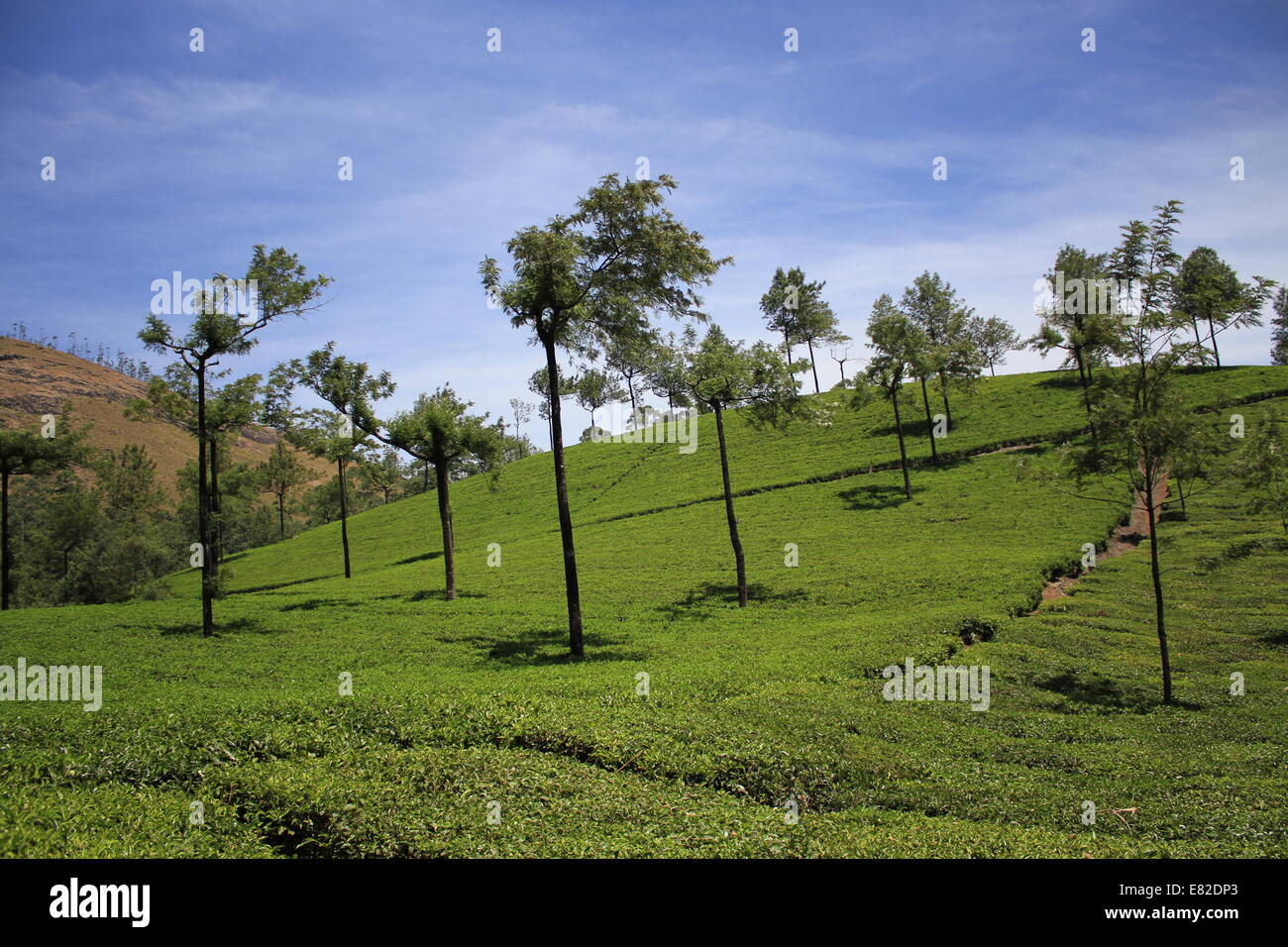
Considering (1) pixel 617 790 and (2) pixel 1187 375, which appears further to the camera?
(2) pixel 1187 375

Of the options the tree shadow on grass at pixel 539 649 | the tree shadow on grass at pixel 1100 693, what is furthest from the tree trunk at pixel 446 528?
the tree shadow on grass at pixel 1100 693

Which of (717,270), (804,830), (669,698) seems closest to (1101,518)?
(717,270)

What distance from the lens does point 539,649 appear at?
25.2 metres

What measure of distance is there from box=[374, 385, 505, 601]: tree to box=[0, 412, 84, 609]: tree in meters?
20.9

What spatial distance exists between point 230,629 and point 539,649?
619 inches

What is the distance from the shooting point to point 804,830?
→ 30.5 feet

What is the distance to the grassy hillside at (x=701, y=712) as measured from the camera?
9273mm

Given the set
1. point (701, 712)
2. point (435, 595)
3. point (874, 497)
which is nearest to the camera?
point (701, 712)

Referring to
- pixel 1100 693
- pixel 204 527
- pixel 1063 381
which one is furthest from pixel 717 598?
pixel 1063 381

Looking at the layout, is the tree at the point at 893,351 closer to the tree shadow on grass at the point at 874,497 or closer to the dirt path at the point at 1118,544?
the tree shadow on grass at the point at 874,497

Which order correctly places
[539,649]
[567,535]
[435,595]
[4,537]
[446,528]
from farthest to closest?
[4,537] < [446,528] < [435,595] < [539,649] < [567,535]

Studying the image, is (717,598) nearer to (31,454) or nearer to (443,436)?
(443,436)

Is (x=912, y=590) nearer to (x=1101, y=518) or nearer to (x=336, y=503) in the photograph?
(x=1101, y=518)
